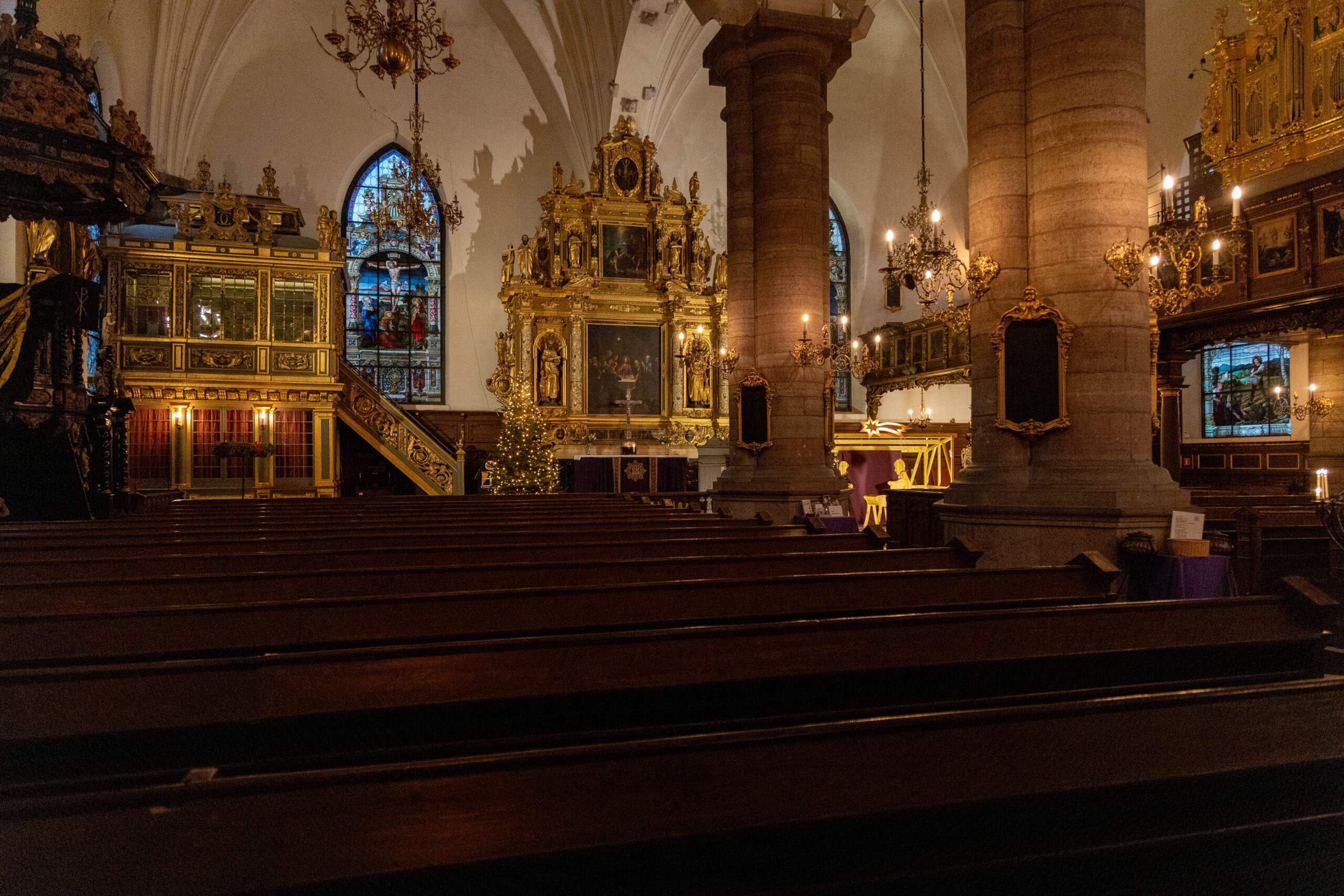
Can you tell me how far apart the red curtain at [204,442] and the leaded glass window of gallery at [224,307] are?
1729 mm

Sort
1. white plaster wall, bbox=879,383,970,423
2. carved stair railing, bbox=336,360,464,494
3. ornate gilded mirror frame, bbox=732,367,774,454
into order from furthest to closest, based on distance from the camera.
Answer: white plaster wall, bbox=879,383,970,423 → carved stair railing, bbox=336,360,464,494 → ornate gilded mirror frame, bbox=732,367,774,454

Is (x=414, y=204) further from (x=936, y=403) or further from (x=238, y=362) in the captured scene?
(x=936, y=403)

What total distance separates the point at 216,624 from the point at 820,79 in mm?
10954

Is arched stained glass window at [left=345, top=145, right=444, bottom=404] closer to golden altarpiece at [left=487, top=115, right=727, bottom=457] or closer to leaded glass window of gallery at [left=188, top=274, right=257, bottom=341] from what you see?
golden altarpiece at [left=487, top=115, right=727, bottom=457]

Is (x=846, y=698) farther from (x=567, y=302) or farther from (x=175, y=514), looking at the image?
(x=567, y=302)

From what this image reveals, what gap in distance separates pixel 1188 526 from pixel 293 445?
1729 cm

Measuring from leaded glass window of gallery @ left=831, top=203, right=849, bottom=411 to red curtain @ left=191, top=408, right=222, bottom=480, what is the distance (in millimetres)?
17423

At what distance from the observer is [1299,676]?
8.78 feet

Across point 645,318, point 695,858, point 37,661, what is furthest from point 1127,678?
point 645,318

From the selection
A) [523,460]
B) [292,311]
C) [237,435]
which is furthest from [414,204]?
[237,435]

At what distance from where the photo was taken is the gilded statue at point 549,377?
793 inches

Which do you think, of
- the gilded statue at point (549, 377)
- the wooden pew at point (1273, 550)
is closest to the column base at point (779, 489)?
the wooden pew at point (1273, 550)

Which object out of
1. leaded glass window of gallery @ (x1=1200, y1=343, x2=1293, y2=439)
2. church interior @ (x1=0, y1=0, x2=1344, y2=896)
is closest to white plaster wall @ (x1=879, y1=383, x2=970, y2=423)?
church interior @ (x1=0, y1=0, x2=1344, y2=896)

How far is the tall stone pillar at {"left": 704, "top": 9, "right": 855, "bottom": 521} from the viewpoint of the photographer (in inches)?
424
